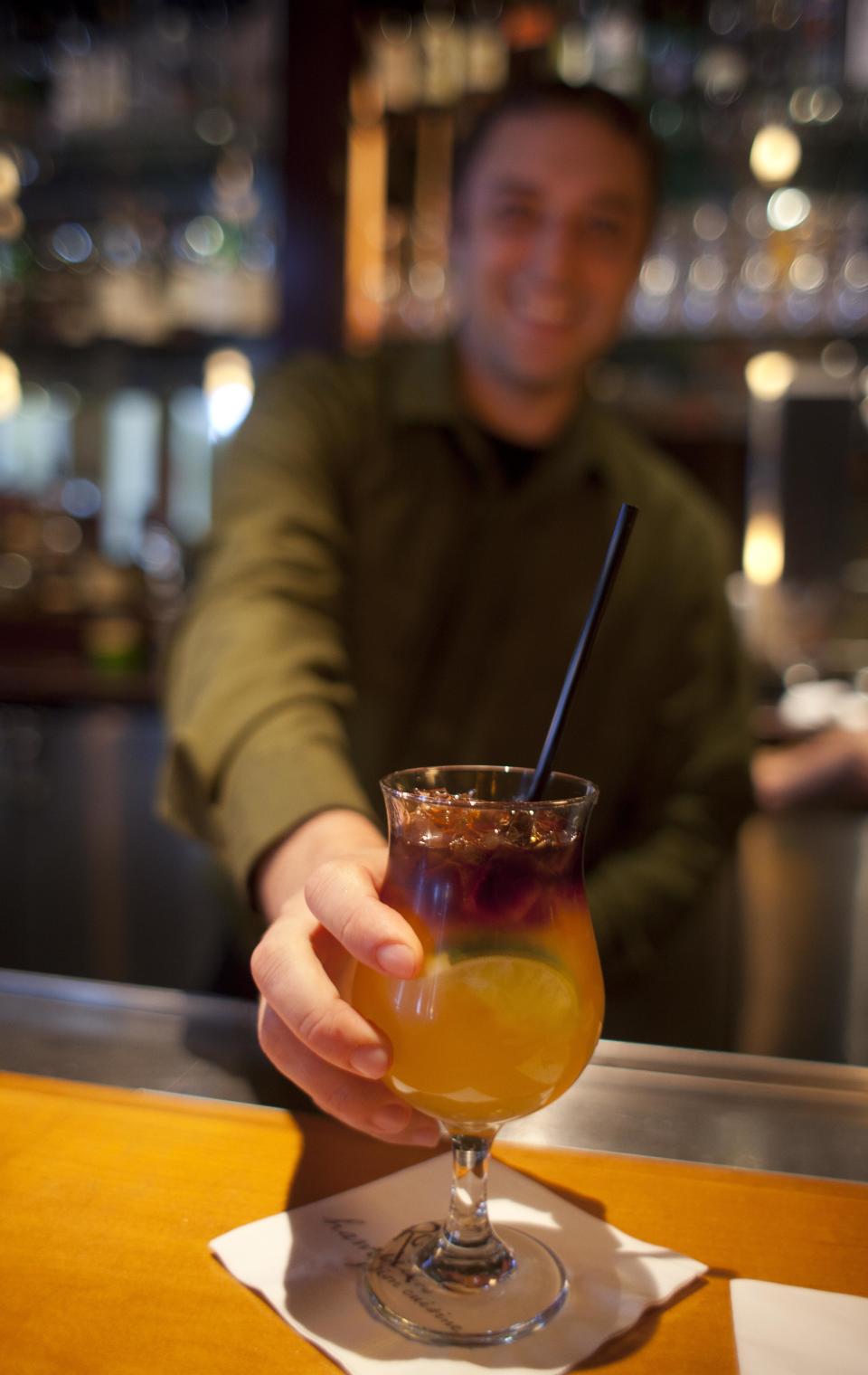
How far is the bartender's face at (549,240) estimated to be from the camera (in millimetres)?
1777

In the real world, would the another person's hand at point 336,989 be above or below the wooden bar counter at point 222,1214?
above

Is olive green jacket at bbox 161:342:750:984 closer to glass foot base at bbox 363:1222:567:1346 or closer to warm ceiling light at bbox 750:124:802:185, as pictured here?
glass foot base at bbox 363:1222:567:1346

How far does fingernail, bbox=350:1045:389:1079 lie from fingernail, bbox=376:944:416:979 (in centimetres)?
5

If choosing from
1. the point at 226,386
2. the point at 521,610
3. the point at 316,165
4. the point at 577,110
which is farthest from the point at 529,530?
the point at 226,386

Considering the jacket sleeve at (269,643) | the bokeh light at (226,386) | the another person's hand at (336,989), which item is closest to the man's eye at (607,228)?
the jacket sleeve at (269,643)

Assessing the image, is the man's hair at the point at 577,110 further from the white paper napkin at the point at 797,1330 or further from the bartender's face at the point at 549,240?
the white paper napkin at the point at 797,1330

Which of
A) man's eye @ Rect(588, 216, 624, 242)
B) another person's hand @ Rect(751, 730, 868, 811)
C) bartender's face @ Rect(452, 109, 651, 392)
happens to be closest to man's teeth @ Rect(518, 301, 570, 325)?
bartender's face @ Rect(452, 109, 651, 392)

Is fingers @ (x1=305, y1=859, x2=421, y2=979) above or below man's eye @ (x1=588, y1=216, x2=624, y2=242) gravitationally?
below

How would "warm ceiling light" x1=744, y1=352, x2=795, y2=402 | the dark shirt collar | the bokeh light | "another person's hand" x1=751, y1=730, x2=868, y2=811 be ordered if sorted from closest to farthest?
the dark shirt collar
"another person's hand" x1=751, y1=730, x2=868, y2=811
"warm ceiling light" x1=744, y1=352, x2=795, y2=402
the bokeh light

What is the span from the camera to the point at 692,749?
1.98 m

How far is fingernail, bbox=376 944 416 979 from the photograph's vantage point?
70 centimetres

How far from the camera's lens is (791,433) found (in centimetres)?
330

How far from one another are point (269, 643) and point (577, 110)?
3.20 ft

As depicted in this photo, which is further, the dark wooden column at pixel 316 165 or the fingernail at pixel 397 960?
the dark wooden column at pixel 316 165
